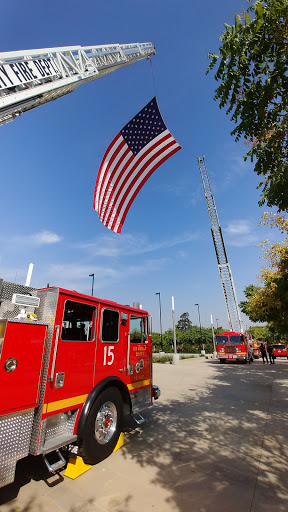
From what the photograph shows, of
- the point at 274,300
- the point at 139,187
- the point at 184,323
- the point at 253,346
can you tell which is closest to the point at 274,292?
the point at 274,300

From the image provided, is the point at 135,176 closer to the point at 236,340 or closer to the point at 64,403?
the point at 64,403

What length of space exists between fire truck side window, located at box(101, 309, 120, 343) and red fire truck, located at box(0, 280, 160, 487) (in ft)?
0.06

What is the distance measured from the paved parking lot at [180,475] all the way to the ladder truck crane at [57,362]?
Answer: 1.22 feet

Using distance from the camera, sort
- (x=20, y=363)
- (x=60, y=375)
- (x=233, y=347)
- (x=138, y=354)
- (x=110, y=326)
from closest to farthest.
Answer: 1. (x=20, y=363)
2. (x=60, y=375)
3. (x=110, y=326)
4. (x=138, y=354)
5. (x=233, y=347)

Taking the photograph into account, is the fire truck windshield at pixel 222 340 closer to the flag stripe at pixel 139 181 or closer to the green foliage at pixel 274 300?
the green foliage at pixel 274 300

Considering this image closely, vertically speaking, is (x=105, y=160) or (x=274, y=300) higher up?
(x=105, y=160)

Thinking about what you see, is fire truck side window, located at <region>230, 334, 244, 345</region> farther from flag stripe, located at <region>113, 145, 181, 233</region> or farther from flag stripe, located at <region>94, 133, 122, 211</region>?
flag stripe, located at <region>94, 133, 122, 211</region>

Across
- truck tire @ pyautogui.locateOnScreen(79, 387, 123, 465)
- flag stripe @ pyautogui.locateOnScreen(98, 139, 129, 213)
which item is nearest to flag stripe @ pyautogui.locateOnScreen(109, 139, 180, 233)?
flag stripe @ pyautogui.locateOnScreen(98, 139, 129, 213)

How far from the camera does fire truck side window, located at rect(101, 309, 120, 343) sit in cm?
472

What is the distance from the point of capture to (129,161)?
755 cm

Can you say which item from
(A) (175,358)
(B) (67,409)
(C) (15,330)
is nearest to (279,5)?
(C) (15,330)

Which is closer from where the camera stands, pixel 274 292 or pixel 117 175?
pixel 117 175

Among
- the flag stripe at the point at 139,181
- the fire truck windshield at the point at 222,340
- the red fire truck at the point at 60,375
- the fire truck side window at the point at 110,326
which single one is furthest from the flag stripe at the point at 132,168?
the fire truck windshield at the point at 222,340

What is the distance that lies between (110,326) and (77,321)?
2.85 feet
